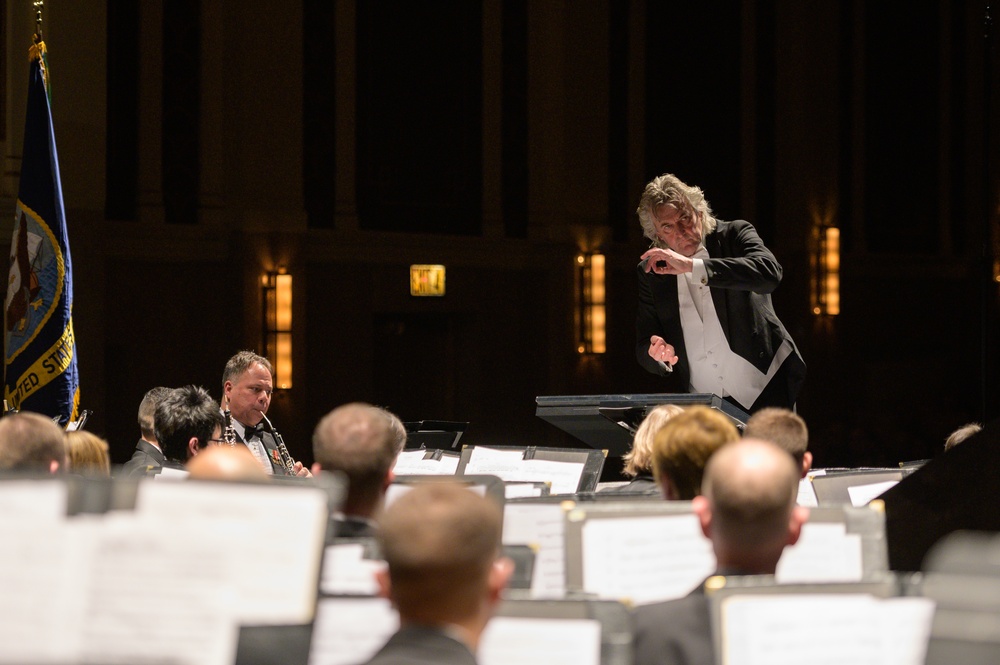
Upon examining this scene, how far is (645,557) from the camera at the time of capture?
2.65 metres

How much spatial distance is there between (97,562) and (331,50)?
388 inches

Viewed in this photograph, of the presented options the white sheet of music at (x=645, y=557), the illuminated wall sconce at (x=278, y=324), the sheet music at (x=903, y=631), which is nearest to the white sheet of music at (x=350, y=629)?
the white sheet of music at (x=645, y=557)

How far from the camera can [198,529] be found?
2.02 m

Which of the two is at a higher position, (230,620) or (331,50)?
(331,50)

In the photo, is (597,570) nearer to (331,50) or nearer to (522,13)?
(331,50)

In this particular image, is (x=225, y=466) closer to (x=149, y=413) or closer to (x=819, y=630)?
(x=819, y=630)

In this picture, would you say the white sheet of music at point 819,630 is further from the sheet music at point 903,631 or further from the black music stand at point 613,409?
the black music stand at point 613,409

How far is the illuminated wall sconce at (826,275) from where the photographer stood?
45.5ft

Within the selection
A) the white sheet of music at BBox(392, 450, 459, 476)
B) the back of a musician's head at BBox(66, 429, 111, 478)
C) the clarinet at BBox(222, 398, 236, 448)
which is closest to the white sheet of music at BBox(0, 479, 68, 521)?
the back of a musician's head at BBox(66, 429, 111, 478)

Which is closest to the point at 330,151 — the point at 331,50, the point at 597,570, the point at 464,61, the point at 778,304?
the point at 331,50

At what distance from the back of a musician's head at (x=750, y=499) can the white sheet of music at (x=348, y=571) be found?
25.6 inches

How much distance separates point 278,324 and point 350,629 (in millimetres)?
8771

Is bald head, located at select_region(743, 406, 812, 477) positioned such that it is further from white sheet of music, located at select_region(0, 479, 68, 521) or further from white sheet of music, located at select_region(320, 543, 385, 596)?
white sheet of music, located at select_region(0, 479, 68, 521)

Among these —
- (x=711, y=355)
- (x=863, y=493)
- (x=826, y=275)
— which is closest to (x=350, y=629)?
(x=863, y=493)
